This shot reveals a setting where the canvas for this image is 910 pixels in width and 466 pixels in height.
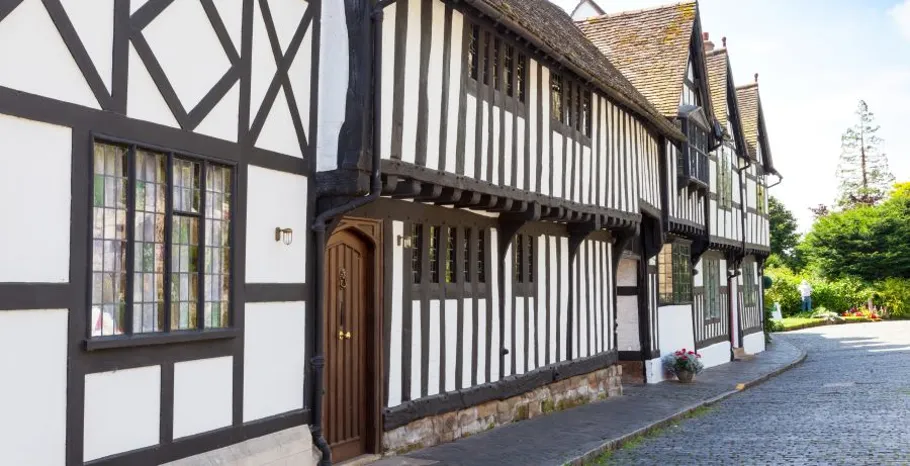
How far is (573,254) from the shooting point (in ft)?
49.8

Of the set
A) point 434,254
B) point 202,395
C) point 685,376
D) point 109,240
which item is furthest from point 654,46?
point 109,240

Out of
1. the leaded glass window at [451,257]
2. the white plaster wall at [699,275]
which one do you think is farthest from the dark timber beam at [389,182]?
the white plaster wall at [699,275]

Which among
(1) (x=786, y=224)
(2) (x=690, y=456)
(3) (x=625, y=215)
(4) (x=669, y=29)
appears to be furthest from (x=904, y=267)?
(2) (x=690, y=456)

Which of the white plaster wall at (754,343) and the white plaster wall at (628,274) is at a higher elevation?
the white plaster wall at (628,274)

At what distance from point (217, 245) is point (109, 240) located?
1.15 m

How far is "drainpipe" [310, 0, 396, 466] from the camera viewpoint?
8.30 m

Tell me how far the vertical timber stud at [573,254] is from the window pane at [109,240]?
31.2 feet

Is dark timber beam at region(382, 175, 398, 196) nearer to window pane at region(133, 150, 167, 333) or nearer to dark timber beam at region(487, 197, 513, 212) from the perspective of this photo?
dark timber beam at region(487, 197, 513, 212)

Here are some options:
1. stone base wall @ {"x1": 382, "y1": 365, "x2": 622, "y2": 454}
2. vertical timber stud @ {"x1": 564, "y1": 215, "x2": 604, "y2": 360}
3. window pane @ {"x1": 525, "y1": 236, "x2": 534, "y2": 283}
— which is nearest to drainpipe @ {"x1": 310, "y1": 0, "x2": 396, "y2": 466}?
stone base wall @ {"x1": 382, "y1": 365, "x2": 622, "y2": 454}

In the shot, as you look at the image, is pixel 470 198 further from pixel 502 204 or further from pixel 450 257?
pixel 450 257

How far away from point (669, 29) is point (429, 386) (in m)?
14.4

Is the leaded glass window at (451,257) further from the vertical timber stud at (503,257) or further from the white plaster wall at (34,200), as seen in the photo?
the white plaster wall at (34,200)

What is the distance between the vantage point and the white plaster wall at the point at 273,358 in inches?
295

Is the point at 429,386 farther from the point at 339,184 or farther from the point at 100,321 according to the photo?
the point at 100,321
